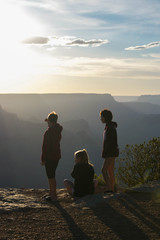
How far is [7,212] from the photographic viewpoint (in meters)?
5.70

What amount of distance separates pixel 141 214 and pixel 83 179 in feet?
5.50

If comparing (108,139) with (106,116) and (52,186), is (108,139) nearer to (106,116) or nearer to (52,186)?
(106,116)

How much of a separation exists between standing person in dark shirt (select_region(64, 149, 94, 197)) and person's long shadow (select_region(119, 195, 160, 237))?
2.70ft

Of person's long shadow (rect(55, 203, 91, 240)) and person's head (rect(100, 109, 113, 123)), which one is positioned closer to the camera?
person's long shadow (rect(55, 203, 91, 240))

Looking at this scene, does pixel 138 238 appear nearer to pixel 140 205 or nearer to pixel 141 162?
pixel 140 205

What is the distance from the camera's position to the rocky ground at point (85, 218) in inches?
175

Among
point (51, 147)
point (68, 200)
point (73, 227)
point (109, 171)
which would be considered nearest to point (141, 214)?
point (73, 227)

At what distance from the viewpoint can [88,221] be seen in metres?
4.99

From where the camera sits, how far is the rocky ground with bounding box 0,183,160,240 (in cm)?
445

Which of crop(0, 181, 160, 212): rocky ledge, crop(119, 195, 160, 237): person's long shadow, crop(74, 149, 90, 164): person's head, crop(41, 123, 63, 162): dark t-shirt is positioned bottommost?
crop(119, 195, 160, 237): person's long shadow

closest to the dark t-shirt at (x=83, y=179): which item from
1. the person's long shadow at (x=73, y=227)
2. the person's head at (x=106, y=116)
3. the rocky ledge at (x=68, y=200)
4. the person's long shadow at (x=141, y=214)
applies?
the rocky ledge at (x=68, y=200)

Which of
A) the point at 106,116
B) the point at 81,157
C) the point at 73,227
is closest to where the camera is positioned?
the point at 73,227

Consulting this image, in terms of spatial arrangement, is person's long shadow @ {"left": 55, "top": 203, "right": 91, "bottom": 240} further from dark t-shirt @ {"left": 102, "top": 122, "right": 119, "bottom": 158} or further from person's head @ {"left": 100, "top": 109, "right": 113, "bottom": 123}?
person's head @ {"left": 100, "top": 109, "right": 113, "bottom": 123}

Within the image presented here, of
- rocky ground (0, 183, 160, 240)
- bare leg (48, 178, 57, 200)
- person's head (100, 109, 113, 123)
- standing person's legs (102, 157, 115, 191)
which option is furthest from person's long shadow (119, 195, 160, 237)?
person's head (100, 109, 113, 123)
